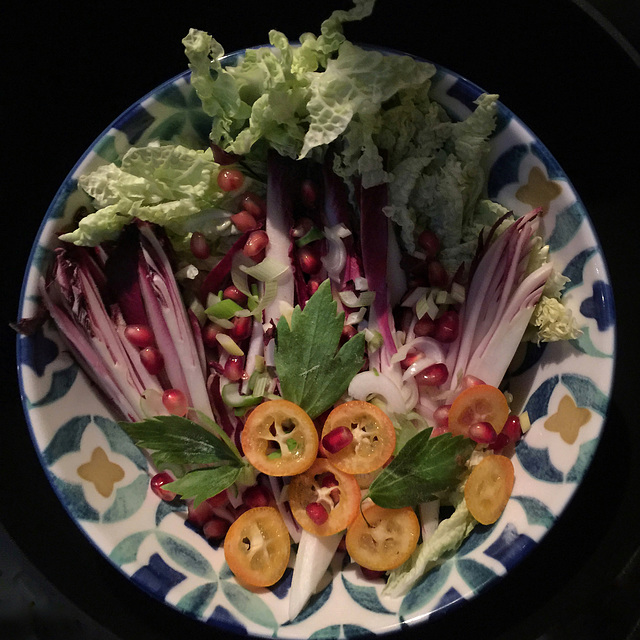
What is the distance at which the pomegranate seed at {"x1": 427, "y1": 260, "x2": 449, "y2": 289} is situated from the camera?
169 cm

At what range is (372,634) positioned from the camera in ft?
4.75

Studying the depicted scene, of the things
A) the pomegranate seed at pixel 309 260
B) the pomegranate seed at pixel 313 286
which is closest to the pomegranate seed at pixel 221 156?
the pomegranate seed at pixel 309 260

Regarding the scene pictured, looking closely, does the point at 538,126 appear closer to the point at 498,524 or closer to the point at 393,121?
the point at 393,121

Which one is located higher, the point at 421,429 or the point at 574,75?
the point at 574,75

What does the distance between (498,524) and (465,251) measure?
0.82 metres

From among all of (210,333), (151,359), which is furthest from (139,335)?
(210,333)

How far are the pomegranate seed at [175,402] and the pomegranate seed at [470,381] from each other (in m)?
0.88

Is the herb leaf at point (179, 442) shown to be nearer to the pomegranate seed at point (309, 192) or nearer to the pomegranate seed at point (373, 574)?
the pomegranate seed at point (373, 574)

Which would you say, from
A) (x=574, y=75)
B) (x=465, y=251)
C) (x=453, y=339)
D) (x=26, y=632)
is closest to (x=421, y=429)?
(x=453, y=339)

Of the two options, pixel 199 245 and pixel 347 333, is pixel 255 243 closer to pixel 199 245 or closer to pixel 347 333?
pixel 199 245

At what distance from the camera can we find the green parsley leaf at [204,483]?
5.13 ft

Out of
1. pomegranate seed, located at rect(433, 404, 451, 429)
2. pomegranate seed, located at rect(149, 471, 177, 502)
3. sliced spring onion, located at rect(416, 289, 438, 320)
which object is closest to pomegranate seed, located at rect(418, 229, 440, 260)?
sliced spring onion, located at rect(416, 289, 438, 320)

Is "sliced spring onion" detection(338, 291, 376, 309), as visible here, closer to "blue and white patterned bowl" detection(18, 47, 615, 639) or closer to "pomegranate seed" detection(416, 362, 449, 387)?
"pomegranate seed" detection(416, 362, 449, 387)

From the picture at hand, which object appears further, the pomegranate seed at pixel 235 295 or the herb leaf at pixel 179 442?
the pomegranate seed at pixel 235 295
